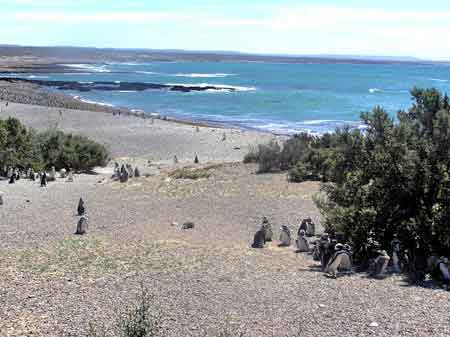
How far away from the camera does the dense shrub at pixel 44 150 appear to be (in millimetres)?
34406

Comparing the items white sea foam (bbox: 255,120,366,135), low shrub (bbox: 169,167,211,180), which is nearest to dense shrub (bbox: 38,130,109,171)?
low shrub (bbox: 169,167,211,180)

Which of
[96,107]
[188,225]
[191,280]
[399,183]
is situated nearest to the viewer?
[191,280]

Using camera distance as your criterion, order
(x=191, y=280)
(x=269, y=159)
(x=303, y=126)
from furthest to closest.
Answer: (x=303, y=126) < (x=269, y=159) < (x=191, y=280)

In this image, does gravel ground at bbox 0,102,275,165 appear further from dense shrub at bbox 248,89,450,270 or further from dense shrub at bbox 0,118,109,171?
dense shrub at bbox 248,89,450,270

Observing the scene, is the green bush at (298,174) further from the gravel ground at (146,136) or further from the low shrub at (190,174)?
the gravel ground at (146,136)

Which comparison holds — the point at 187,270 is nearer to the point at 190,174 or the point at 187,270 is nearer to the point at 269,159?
the point at 190,174

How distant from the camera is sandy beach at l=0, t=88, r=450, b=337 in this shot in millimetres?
11539

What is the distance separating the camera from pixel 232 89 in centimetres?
11012

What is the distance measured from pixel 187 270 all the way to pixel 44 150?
24341 mm

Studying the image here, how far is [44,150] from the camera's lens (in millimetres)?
37281

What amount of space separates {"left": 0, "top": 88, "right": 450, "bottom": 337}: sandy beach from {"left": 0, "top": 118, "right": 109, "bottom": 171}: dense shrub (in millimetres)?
5487

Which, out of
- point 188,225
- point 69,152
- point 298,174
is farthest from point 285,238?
point 69,152

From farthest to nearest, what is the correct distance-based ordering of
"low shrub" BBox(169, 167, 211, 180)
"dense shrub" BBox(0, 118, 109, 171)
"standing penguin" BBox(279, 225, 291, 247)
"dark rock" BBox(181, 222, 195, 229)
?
"dense shrub" BBox(0, 118, 109, 171) < "low shrub" BBox(169, 167, 211, 180) < "dark rock" BBox(181, 222, 195, 229) < "standing penguin" BBox(279, 225, 291, 247)

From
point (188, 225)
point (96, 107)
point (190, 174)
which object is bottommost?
point (96, 107)
